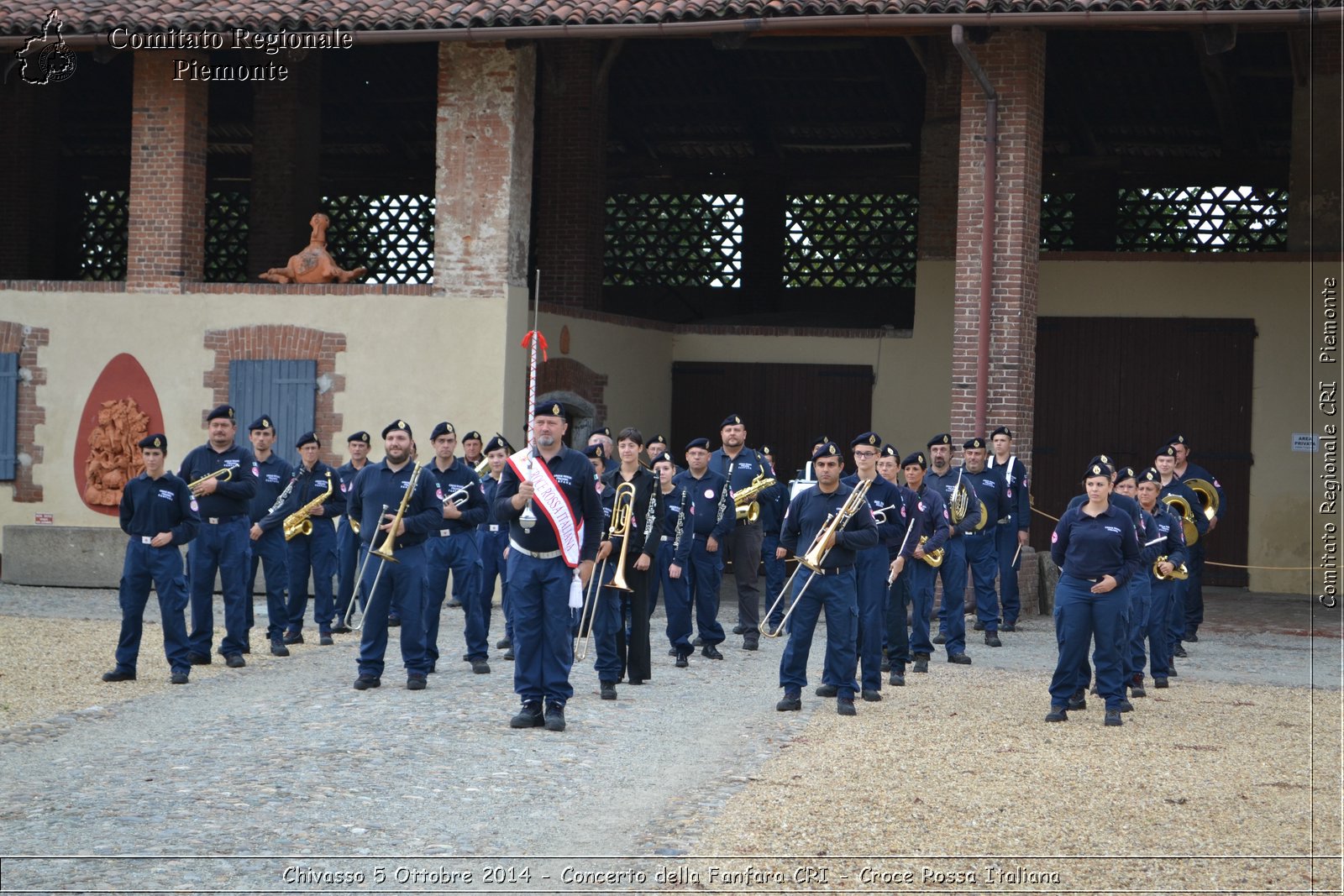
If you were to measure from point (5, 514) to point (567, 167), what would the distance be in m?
7.99

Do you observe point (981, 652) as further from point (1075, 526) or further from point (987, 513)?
point (1075, 526)

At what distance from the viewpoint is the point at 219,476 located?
39.2 ft

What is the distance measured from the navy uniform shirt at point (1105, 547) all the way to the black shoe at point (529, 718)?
11.7 ft

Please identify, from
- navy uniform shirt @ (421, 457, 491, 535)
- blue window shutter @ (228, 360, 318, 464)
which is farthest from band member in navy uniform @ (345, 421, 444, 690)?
blue window shutter @ (228, 360, 318, 464)

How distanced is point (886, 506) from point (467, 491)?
3327mm

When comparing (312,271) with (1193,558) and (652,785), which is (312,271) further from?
(652,785)

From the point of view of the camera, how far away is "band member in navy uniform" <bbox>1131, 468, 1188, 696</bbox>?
11531mm

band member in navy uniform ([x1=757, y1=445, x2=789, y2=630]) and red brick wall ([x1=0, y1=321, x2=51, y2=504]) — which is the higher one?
red brick wall ([x1=0, y1=321, x2=51, y2=504])

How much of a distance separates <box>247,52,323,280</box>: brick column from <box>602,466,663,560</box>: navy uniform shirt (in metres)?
11.4

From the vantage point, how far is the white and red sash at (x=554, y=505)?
9531mm

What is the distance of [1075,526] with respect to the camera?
413 inches

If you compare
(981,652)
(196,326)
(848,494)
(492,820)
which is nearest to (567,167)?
(196,326)

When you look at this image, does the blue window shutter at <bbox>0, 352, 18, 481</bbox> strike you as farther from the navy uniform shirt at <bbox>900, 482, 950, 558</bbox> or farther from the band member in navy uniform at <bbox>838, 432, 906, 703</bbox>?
the band member in navy uniform at <bbox>838, 432, 906, 703</bbox>

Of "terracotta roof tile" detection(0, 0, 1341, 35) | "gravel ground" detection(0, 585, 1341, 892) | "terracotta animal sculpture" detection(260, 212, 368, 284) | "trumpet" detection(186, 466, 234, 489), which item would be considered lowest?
"gravel ground" detection(0, 585, 1341, 892)
